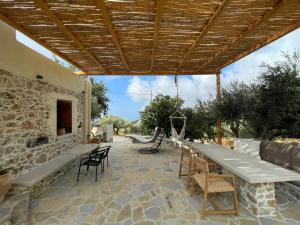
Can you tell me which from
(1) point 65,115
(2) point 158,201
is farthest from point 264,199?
(1) point 65,115

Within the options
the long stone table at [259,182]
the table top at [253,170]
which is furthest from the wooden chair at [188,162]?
the long stone table at [259,182]

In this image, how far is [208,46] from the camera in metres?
4.59

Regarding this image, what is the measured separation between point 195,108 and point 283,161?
4324mm

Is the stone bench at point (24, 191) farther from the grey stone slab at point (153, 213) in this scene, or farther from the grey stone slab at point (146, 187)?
the grey stone slab at point (146, 187)

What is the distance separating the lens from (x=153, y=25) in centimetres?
350

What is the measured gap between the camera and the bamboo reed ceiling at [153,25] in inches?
112

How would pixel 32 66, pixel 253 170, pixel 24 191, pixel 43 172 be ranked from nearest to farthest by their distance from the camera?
1. pixel 253 170
2. pixel 24 191
3. pixel 43 172
4. pixel 32 66

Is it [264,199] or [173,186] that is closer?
[264,199]

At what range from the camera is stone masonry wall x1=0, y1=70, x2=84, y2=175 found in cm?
318

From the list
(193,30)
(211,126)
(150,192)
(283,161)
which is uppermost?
(193,30)

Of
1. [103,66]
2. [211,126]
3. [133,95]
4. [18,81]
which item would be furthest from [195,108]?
[133,95]

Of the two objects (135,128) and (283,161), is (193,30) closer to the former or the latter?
(283,161)

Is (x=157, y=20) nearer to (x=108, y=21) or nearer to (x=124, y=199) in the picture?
(x=108, y=21)

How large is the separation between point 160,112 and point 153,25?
16.3 feet
